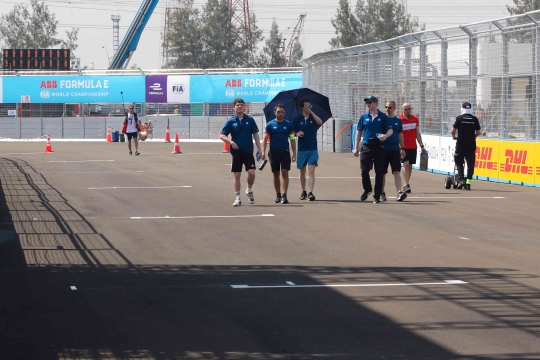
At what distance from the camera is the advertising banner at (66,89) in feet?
158

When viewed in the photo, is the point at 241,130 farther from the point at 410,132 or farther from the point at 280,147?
the point at 410,132

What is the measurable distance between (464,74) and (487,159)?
8.98 ft

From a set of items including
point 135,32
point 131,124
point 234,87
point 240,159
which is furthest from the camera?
point 135,32

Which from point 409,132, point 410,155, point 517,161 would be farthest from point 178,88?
point 410,155

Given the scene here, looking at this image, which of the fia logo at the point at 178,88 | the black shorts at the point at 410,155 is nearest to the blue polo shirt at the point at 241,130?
the black shorts at the point at 410,155

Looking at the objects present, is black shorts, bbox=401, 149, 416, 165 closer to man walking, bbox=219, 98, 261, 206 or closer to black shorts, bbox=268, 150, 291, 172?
black shorts, bbox=268, 150, 291, 172

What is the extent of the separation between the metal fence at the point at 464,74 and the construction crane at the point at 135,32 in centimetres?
3842

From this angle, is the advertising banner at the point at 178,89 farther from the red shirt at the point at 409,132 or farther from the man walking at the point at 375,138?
the man walking at the point at 375,138

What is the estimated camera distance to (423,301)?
7457 mm

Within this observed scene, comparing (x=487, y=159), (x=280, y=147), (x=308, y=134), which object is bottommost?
(x=487, y=159)

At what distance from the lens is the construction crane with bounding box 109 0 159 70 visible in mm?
67250

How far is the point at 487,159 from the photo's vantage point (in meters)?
20.5

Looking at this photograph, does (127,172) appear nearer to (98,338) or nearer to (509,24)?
(509,24)

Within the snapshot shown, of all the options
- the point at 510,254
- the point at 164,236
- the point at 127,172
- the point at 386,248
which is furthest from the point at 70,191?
the point at 510,254
